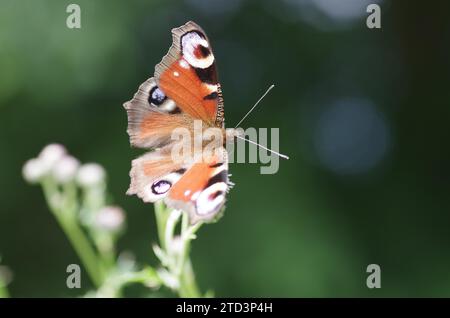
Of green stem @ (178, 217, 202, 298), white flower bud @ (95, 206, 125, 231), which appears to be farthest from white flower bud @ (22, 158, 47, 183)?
green stem @ (178, 217, 202, 298)

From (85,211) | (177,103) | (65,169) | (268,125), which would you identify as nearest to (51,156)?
(65,169)

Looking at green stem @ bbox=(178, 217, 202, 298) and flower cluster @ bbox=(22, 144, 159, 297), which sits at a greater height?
flower cluster @ bbox=(22, 144, 159, 297)

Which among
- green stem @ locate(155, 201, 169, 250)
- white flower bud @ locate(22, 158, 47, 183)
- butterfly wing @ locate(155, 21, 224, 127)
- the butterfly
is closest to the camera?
green stem @ locate(155, 201, 169, 250)

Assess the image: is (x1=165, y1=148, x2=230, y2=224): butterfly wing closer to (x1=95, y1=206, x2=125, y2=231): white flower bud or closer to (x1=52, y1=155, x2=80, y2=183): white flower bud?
(x1=95, y1=206, x2=125, y2=231): white flower bud

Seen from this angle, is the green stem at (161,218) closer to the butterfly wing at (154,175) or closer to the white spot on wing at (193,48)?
the butterfly wing at (154,175)

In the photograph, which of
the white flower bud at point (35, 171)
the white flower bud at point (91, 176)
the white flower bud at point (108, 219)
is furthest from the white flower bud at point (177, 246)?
the white flower bud at point (35, 171)

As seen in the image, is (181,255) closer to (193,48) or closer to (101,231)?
(101,231)
